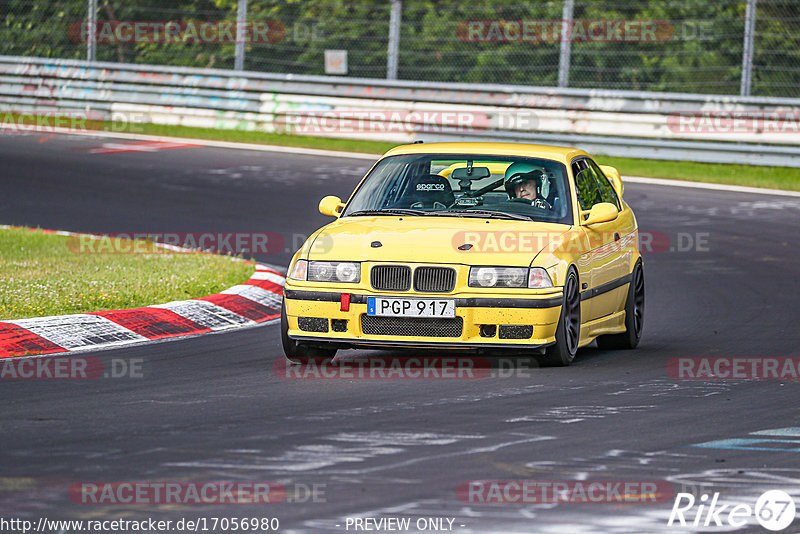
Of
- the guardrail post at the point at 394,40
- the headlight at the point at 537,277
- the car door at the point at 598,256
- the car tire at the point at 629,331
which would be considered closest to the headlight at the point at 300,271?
the headlight at the point at 537,277

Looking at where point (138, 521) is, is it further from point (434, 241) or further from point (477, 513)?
point (434, 241)

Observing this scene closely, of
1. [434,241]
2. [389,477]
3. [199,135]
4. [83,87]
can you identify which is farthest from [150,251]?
[83,87]

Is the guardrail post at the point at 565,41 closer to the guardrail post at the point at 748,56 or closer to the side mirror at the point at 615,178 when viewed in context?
the guardrail post at the point at 748,56

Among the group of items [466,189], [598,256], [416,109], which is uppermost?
[416,109]

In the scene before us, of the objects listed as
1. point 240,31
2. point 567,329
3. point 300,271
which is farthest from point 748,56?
point 300,271

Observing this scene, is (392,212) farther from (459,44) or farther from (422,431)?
(459,44)

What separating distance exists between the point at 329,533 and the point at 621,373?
412 centimetres

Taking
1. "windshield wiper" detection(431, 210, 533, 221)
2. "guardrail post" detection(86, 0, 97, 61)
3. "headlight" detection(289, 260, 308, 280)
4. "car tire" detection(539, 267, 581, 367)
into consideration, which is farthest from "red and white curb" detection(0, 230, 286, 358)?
"guardrail post" detection(86, 0, 97, 61)

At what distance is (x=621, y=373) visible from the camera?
28.9ft

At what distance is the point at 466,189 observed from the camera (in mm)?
9945

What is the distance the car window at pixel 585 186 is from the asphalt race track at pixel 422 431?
104 cm

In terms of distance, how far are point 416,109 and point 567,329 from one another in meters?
14.5

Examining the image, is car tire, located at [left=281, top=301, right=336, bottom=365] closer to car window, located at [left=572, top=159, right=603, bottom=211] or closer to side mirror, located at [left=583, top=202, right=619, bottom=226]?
side mirror, located at [left=583, top=202, right=619, bottom=226]

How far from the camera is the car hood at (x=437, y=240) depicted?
8633 mm
